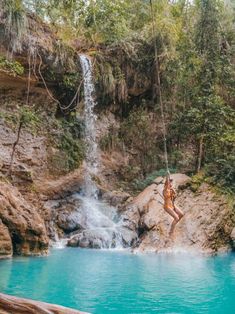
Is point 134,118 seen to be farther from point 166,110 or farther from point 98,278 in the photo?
point 98,278

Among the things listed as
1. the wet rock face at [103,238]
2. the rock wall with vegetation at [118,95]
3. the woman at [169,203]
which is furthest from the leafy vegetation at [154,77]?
the woman at [169,203]

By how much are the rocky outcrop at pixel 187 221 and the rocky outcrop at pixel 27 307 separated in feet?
28.0

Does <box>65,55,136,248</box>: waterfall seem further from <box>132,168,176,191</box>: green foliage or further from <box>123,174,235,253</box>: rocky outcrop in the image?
<box>132,168,176,191</box>: green foliage

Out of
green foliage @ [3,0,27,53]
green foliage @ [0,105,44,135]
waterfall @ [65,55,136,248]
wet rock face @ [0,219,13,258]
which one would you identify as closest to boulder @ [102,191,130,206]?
waterfall @ [65,55,136,248]

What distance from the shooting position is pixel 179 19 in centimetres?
1767

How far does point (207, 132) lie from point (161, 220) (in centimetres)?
398

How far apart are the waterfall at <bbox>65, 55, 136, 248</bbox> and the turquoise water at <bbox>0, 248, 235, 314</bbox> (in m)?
A: 1.48

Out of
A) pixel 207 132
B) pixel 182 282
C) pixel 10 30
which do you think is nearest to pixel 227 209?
pixel 207 132

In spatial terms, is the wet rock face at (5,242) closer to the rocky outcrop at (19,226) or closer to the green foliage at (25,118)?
the rocky outcrop at (19,226)

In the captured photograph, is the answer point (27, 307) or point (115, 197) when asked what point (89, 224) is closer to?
point (115, 197)

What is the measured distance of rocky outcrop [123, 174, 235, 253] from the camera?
36.0 ft

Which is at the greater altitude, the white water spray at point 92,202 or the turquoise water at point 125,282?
the white water spray at point 92,202

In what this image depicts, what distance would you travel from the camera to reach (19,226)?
30.5 ft

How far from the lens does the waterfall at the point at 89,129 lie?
1441cm
